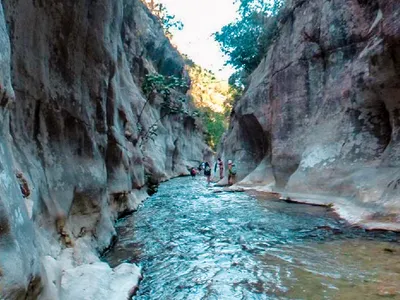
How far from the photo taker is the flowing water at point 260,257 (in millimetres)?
4043

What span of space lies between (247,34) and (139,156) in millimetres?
14432

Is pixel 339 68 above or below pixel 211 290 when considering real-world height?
above

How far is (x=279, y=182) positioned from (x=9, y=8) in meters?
12.9

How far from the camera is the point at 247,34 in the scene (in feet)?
80.9

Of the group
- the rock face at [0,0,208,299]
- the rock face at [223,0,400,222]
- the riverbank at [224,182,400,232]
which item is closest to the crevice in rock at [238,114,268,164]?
the rock face at [223,0,400,222]

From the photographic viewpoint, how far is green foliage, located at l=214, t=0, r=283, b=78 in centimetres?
2449

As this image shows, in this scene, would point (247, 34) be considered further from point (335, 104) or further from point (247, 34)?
point (335, 104)

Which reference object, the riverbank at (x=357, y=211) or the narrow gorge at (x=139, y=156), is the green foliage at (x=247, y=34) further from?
the riverbank at (x=357, y=211)

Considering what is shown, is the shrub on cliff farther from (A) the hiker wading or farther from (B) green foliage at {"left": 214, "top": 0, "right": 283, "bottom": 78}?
(A) the hiker wading

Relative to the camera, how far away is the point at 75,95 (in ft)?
21.8

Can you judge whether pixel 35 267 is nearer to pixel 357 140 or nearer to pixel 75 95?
pixel 75 95

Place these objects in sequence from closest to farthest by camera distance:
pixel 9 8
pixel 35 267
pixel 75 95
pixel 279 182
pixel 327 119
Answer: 1. pixel 35 267
2. pixel 9 8
3. pixel 75 95
4. pixel 327 119
5. pixel 279 182

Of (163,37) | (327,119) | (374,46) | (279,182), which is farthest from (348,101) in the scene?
(163,37)

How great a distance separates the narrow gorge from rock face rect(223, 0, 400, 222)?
0.17 feet
